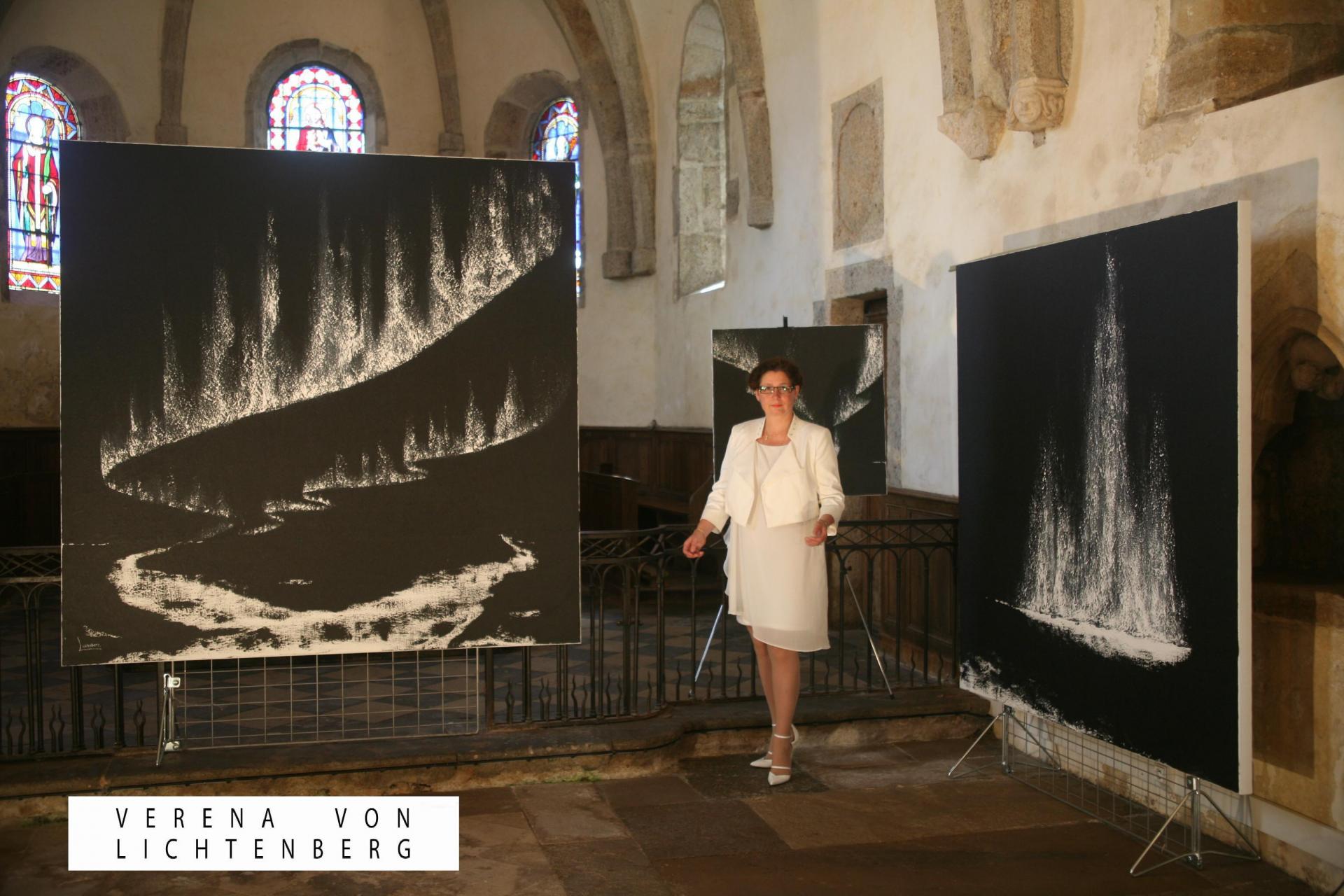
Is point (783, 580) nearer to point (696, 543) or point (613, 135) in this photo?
point (696, 543)

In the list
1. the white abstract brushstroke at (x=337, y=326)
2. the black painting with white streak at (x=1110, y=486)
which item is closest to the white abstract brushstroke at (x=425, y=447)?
the white abstract brushstroke at (x=337, y=326)

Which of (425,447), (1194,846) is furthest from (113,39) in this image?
(1194,846)

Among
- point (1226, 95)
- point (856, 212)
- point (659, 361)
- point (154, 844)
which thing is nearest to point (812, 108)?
point (856, 212)

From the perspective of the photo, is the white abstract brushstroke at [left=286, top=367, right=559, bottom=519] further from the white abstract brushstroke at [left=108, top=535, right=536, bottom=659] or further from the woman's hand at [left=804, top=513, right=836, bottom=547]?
the woman's hand at [left=804, top=513, right=836, bottom=547]

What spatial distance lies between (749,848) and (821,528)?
1.16m

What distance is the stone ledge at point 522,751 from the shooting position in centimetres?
455

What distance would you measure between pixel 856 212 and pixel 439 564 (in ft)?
14.9

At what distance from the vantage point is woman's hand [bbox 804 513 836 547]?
4.45 metres

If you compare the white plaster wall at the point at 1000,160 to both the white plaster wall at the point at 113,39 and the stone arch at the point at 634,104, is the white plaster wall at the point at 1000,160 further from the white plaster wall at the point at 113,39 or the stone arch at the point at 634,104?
the white plaster wall at the point at 113,39

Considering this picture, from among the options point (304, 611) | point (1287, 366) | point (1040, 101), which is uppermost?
point (1040, 101)

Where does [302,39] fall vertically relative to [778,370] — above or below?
above

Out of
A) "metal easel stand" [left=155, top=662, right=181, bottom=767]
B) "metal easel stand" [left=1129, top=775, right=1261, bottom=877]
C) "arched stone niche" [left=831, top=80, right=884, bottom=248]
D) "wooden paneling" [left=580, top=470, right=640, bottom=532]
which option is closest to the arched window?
"wooden paneling" [left=580, top=470, right=640, bottom=532]

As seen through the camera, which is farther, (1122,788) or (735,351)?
(735,351)

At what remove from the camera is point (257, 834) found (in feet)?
13.0
